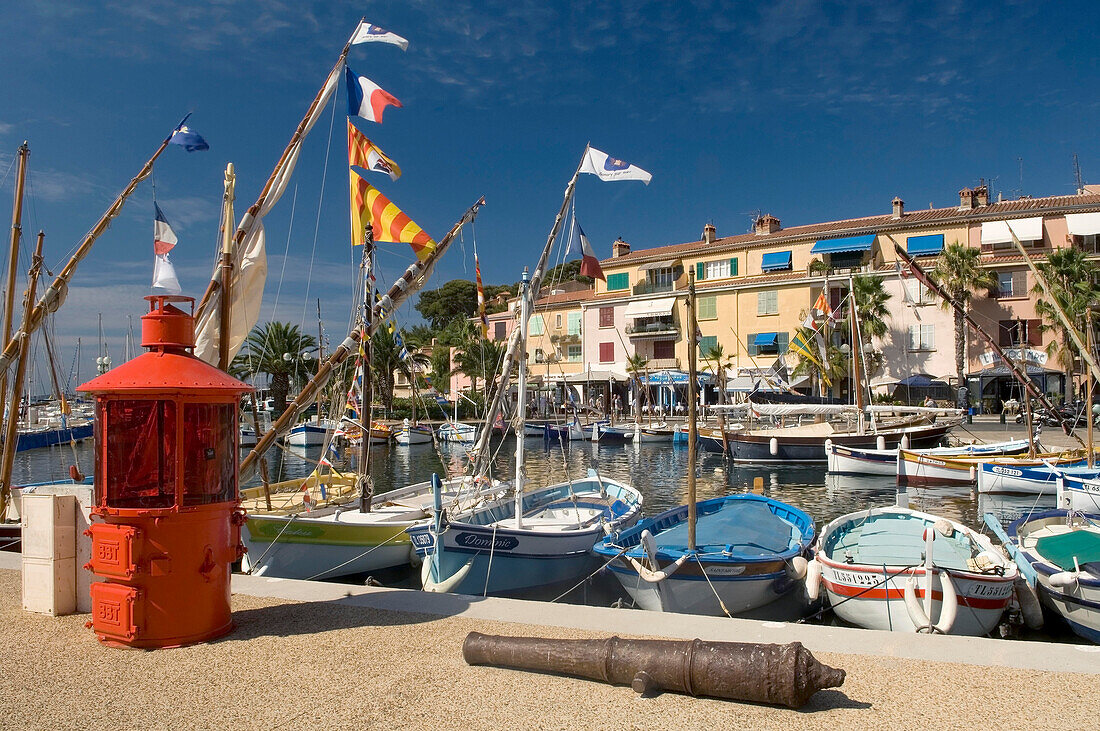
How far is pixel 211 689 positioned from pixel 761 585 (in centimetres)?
860

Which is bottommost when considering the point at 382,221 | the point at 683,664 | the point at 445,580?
the point at 445,580

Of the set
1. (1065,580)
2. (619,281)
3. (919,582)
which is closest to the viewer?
(1065,580)

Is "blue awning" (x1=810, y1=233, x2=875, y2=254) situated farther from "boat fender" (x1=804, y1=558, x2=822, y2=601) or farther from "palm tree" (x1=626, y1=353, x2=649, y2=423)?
"boat fender" (x1=804, y1=558, x2=822, y2=601)

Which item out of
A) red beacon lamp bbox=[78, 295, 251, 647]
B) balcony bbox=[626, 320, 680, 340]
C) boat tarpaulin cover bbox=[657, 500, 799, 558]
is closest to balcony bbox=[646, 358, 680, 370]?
balcony bbox=[626, 320, 680, 340]

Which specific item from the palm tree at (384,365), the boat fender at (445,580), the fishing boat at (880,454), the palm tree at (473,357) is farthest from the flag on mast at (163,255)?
the palm tree at (473,357)

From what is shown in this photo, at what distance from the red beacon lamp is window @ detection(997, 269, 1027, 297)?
178 ft

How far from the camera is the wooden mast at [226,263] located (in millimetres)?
11078

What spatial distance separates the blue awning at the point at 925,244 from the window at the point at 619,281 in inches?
856

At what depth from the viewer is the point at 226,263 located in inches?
440

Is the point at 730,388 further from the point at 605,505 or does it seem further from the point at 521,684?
the point at 521,684

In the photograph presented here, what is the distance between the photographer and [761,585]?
11961 millimetres

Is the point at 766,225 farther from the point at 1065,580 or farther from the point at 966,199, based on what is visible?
the point at 1065,580

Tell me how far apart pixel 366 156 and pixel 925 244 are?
49744 mm

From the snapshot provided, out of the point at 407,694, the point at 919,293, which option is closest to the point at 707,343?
the point at 919,293
